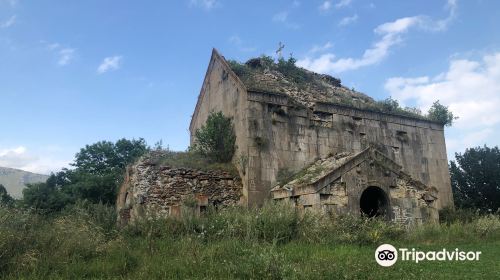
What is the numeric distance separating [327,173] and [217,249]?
5.33 m

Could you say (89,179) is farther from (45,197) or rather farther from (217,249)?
(217,249)

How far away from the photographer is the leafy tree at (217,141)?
15242 mm

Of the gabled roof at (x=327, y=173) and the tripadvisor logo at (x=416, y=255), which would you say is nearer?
the tripadvisor logo at (x=416, y=255)

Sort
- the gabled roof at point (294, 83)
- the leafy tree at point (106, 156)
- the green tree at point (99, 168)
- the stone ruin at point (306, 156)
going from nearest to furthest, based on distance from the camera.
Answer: the stone ruin at point (306, 156) → the gabled roof at point (294, 83) → the green tree at point (99, 168) → the leafy tree at point (106, 156)

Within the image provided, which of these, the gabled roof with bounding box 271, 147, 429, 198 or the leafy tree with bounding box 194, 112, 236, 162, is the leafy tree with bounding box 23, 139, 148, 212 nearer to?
the leafy tree with bounding box 194, 112, 236, 162

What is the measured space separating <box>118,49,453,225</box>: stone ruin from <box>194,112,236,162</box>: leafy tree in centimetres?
33

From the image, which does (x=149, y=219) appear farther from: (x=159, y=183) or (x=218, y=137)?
(x=218, y=137)

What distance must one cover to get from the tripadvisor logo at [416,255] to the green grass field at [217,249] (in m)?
0.20

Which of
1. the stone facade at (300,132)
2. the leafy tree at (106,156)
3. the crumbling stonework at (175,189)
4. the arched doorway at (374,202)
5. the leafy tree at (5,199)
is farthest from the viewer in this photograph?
the leafy tree at (106,156)

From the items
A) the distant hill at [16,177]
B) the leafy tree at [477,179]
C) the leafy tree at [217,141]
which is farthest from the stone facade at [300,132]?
the distant hill at [16,177]

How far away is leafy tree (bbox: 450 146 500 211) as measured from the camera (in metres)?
21.7

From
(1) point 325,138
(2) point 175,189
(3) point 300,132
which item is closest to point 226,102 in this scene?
(3) point 300,132

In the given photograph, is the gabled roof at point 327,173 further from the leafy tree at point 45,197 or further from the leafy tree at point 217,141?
the leafy tree at point 45,197

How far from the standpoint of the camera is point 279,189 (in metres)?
13.6
